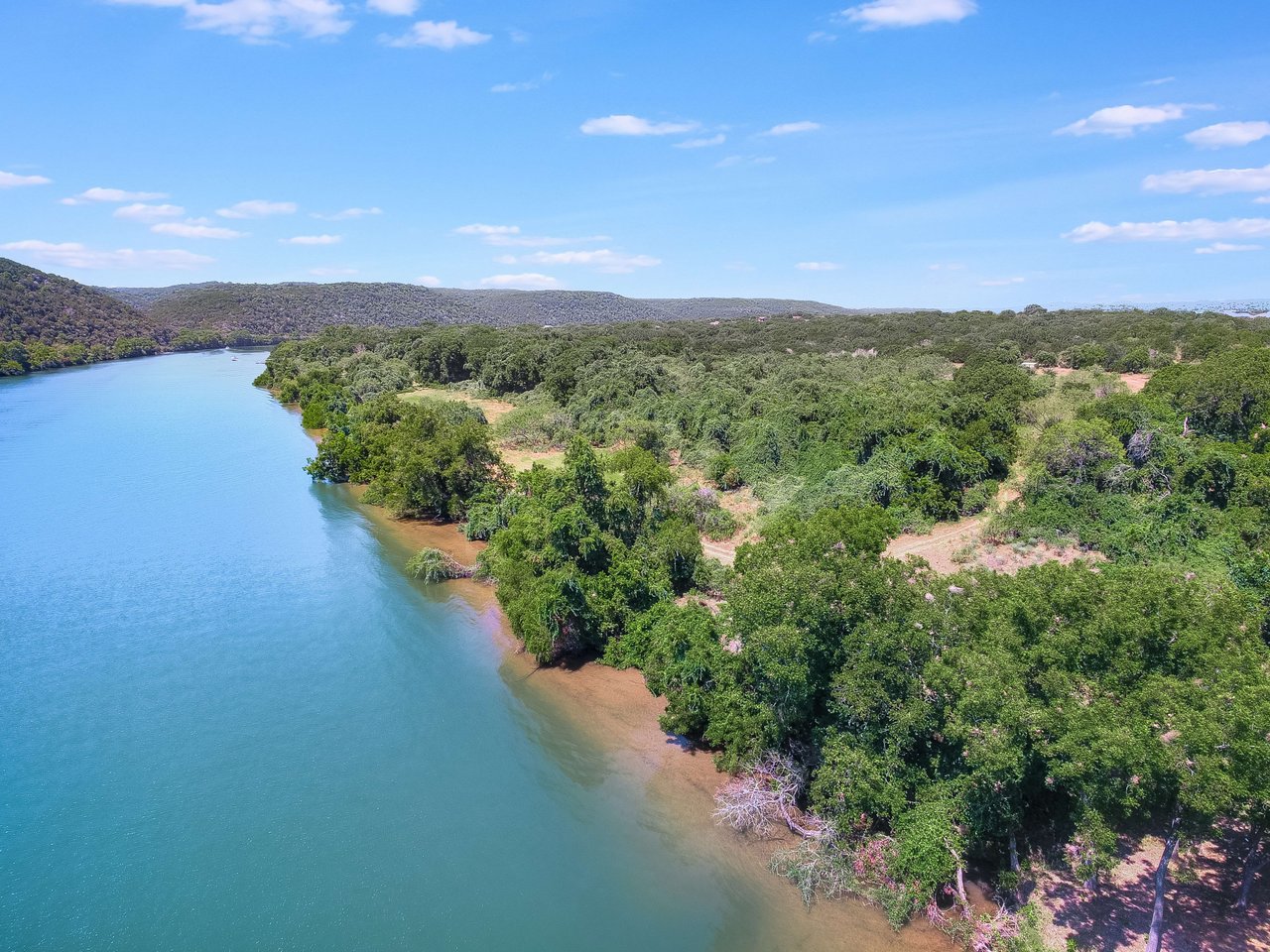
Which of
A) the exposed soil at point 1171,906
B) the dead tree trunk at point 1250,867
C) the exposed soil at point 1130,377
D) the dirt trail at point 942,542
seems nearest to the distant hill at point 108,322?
the exposed soil at point 1130,377

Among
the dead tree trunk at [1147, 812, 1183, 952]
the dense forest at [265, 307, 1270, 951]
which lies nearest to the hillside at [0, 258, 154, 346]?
the dense forest at [265, 307, 1270, 951]

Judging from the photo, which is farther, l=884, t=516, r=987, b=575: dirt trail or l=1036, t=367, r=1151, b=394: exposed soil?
l=1036, t=367, r=1151, b=394: exposed soil

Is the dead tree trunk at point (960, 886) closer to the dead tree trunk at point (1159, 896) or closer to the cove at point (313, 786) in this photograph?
the cove at point (313, 786)

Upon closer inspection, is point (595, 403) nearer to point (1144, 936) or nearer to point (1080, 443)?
point (1080, 443)

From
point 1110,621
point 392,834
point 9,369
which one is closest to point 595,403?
point 392,834

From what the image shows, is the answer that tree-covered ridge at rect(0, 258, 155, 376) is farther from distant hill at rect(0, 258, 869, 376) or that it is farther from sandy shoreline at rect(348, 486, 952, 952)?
sandy shoreline at rect(348, 486, 952, 952)

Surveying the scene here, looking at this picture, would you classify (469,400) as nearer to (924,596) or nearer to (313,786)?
(313,786)
